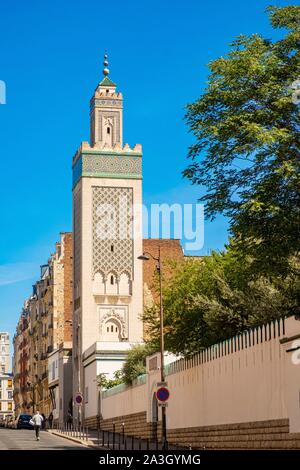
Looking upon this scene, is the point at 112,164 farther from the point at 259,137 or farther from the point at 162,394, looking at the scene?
the point at 259,137

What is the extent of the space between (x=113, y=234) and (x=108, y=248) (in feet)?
4.04

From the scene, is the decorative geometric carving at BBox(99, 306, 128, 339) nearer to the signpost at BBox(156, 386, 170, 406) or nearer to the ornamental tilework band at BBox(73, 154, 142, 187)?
the ornamental tilework band at BBox(73, 154, 142, 187)

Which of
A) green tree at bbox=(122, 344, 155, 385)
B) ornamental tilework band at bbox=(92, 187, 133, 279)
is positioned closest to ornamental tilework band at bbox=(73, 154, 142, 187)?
ornamental tilework band at bbox=(92, 187, 133, 279)

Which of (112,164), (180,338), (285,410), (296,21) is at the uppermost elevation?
(112,164)

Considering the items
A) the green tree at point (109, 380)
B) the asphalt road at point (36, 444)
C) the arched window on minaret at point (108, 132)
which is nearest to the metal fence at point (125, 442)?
the asphalt road at point (36, 444)

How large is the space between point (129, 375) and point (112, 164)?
2741 cm

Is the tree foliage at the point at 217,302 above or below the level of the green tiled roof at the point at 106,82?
below

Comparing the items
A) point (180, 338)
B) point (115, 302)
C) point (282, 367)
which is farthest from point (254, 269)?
point (115, 302)

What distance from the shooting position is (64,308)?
105m

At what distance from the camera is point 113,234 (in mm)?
84312

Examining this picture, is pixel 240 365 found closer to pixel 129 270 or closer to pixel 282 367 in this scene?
pixel 282 367

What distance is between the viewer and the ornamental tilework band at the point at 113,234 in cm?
8406

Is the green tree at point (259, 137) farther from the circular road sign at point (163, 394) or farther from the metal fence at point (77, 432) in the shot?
the metal fence at point (77, 432)

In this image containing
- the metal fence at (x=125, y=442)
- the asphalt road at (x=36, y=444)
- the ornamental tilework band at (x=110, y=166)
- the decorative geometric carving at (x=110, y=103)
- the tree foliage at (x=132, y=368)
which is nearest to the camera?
the metal fence at (x=125, y=442)
